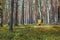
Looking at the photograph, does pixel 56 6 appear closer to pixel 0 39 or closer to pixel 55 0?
pixel 55 0

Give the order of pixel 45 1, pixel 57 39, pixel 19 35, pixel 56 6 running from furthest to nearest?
1. pixel 45 1
2. pixel 56 6
3. pixel 19 35
4. pixel 57 39

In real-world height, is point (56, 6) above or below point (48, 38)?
above

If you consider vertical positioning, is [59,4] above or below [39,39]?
above

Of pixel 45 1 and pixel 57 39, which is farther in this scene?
pixel 45 1

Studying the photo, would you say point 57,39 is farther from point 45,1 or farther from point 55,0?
point 45,1

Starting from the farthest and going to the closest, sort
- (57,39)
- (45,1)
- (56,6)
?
(45,1) < (56,6) < (57,39)

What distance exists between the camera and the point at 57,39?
12.8 meters

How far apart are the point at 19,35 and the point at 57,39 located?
316 centimetres

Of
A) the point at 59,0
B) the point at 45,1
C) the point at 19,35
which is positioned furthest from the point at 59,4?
the point at 19,35

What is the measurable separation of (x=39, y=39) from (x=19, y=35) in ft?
6.17

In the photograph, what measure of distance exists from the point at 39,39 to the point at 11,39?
2180 millimetres

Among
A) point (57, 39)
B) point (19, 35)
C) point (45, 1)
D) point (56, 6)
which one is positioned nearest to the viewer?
point (57, 39)

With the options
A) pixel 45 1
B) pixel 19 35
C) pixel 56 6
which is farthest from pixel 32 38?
pixel 45 1

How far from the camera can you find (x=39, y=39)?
A: 12.8m
